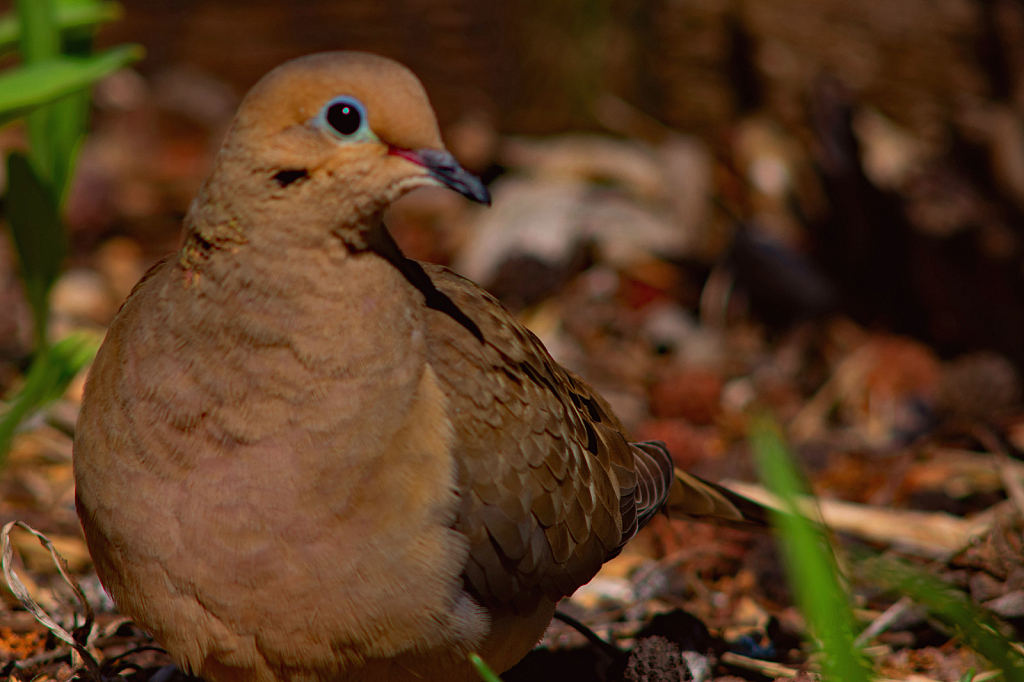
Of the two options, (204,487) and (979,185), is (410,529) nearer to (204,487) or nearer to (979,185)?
(204,487)

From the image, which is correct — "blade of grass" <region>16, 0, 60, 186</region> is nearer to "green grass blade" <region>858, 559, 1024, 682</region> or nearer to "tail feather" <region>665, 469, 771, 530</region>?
"tail feather" <region>665, 469, 771, 530</region>

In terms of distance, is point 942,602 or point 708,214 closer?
point 942,602

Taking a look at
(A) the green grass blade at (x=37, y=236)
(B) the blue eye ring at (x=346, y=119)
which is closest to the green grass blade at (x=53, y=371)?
(A) the green grass blade at (x=37, y=236)

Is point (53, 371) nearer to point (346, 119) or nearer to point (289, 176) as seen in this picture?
point (289, 176)

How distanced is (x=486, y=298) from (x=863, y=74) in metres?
4.59

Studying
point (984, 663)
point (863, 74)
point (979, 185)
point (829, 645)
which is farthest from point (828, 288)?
point (829, 645)

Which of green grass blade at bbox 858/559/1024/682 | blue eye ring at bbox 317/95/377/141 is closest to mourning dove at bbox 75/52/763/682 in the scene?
blue eye ring at bbox 317/95/377/141

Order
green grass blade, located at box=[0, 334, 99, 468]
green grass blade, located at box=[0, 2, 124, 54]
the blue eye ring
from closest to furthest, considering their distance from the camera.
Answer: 1. the blue eye ring
2. green grass blade, located at box=[0, 334, 99, 468]
3. green grass blade, located at box=[0, 2, 124, 54]

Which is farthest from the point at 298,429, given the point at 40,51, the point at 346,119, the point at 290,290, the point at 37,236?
the point at 40,51

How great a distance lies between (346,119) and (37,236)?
2.02 metres

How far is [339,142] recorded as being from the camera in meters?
1.88

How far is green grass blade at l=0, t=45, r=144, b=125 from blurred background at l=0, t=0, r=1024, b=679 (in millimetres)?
1281

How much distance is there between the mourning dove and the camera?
1.90m

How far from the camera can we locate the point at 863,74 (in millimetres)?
6219
